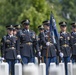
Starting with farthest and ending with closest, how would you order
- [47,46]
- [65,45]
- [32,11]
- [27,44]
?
[32,11], [65,45], [47,46], [27,44]

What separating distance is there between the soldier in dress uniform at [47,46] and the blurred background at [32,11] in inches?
226

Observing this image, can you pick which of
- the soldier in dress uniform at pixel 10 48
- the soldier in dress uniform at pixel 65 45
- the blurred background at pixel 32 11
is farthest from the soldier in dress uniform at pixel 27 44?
the blurred background at pixel 32 11

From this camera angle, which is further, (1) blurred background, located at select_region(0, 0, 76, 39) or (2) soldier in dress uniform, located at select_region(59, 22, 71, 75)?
(1) blurred background, located at select_region(0, 0, 76, 39)

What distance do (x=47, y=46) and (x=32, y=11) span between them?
10903 millimetres

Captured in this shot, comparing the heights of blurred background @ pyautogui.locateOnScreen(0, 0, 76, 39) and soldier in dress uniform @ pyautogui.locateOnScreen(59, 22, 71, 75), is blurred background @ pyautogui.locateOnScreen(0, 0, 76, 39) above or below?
above

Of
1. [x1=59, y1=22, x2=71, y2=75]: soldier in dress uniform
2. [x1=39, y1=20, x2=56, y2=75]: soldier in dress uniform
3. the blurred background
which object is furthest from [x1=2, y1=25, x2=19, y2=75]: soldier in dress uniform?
the blurred background

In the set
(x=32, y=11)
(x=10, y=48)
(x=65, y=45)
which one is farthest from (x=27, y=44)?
(x=32, y=11)

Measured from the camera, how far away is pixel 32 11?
1056 inches

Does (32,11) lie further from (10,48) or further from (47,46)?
(10,48)

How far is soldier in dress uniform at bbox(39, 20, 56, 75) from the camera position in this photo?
52.2 ft

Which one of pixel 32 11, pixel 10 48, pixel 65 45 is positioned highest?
pixel 32 11

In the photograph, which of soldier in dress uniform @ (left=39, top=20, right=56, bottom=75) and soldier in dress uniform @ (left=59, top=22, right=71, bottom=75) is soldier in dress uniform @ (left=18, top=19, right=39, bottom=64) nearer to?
soldier in dress uniform @ (left=39, top=20, right=56, bottom=75)

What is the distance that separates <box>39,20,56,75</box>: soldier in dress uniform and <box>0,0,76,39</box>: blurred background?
573 cm

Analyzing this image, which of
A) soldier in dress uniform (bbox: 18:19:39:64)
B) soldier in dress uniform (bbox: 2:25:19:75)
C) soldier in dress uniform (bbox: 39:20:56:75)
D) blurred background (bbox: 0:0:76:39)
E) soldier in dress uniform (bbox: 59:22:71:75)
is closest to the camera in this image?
soldier in dress uniform (bbox: 2:25:19:75)
